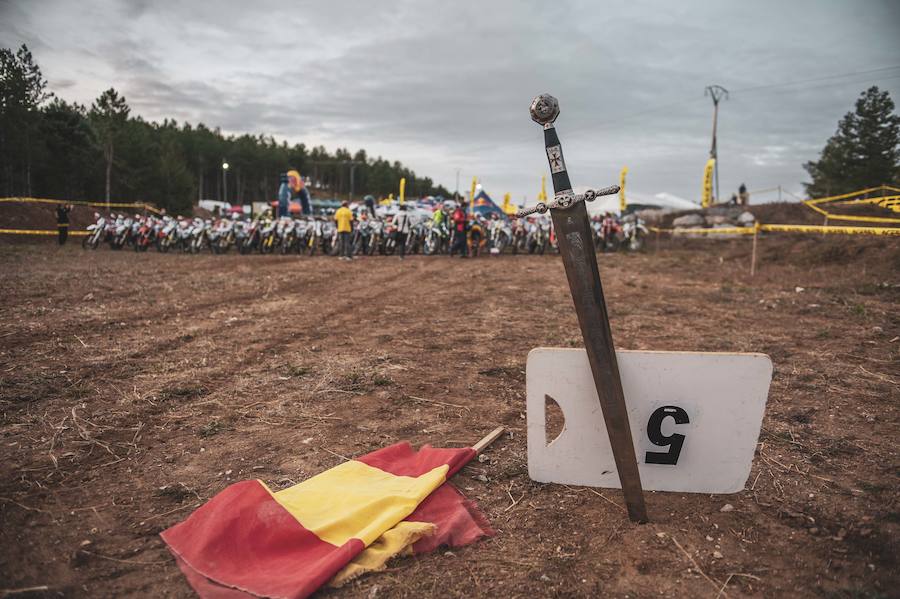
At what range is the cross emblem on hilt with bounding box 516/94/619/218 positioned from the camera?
2014 mm

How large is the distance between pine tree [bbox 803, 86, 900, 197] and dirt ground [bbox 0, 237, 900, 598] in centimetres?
3414

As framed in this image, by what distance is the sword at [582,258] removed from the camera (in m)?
2.03

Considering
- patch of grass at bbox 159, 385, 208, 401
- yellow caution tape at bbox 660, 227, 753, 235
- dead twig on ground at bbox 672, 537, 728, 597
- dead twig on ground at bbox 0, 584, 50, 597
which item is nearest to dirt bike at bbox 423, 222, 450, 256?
yellow caution tape at bbox 660, 227, 753, 235

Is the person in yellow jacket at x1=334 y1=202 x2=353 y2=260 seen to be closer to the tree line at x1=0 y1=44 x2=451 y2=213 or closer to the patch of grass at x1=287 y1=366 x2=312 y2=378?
the patch of grass at x1=287 y1=366 x2=312 y2=378

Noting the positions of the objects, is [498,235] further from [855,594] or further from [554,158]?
[855,594]

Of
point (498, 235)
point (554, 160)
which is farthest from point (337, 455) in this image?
point (498, 235)

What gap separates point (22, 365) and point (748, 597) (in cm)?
536

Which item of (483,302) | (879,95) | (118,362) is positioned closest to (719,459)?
(118,362)

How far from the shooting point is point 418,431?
3.46 m

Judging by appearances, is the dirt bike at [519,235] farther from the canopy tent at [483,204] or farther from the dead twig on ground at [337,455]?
the dead twig on ground at [337,455]

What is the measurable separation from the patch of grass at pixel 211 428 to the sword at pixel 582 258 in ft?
7.95

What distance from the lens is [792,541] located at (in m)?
2.28

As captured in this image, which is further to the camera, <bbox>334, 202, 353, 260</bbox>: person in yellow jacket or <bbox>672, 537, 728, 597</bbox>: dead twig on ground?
<bbox>334, 202, 353, 260</bbox>: person in yellow jacket

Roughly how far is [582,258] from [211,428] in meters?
2.61
